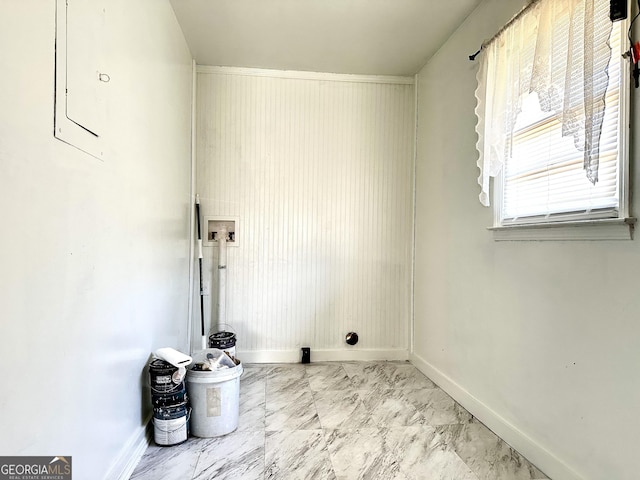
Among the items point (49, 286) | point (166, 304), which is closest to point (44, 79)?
point (49, 286)

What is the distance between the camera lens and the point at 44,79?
1078 mm

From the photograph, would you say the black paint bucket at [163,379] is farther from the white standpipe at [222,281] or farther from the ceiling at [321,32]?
the ceiling at [321,32]

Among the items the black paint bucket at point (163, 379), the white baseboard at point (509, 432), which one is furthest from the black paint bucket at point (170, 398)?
the white baseboard at point (509, 432)

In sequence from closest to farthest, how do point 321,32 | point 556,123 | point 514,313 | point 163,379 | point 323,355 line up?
point 556,123, point 163,379, point 514,313, point 321,32, point 323,355

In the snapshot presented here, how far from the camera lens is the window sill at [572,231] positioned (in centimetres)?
142

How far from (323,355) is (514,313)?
1.87 meters

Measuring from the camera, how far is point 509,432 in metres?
2.03

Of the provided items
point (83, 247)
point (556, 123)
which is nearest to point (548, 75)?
point (556, 123)

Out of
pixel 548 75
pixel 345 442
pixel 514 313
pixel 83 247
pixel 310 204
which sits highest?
pixel 548 75

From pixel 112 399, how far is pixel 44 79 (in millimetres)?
1234

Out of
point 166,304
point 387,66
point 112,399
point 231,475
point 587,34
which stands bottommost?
point 231,475

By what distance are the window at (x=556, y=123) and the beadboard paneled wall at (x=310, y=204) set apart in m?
1.35

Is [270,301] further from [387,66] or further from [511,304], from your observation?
[387,66]

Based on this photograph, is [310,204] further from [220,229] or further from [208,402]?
[208,402]
